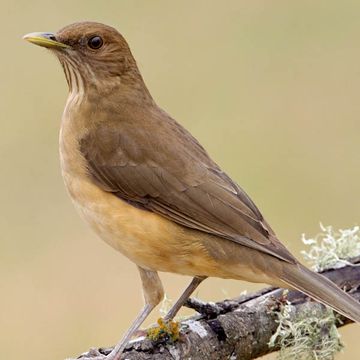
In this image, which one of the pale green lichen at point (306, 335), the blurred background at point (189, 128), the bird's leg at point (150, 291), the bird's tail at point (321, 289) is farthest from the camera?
the blurred background at point (189, 128)

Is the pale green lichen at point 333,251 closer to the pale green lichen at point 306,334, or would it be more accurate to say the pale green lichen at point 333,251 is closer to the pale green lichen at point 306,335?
the pale green lichen at point 306,334

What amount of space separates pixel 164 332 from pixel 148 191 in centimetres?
77

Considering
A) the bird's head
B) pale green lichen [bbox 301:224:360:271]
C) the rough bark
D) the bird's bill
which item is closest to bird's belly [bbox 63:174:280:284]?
the rough bark

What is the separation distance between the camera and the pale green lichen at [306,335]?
7.11 metres

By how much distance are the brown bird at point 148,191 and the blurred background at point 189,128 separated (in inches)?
152

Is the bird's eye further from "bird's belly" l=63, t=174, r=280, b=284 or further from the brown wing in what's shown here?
"bird's belly" l=63, t=174, r=280, b=284

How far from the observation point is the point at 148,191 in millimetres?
7109

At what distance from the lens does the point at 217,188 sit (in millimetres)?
7160

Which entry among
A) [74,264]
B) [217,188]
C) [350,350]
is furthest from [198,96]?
[217,188]

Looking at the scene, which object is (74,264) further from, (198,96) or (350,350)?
(198,96)

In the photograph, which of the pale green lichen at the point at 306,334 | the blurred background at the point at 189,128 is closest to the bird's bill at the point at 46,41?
the pale green lichen at the point at 306,334

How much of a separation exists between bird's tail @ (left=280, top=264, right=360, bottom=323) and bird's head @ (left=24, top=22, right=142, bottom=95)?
5.20 feet

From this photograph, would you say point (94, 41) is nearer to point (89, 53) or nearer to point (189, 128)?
point (89, 53)

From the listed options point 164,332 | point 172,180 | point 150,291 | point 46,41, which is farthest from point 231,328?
point 46,41
